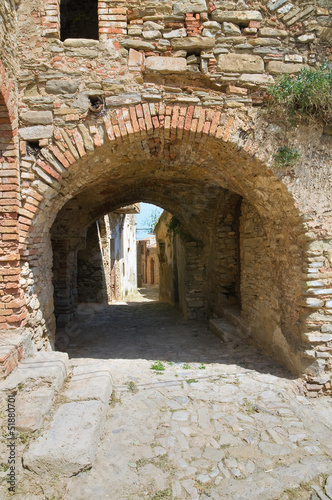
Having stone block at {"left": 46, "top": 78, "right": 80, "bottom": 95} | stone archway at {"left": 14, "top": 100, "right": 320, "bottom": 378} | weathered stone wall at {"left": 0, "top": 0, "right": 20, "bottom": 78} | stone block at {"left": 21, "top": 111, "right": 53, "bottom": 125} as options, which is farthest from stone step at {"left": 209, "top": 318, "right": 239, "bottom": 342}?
weathered stone wall at {"left": 0, "top": 0, "right": 20, "bottom": 78}

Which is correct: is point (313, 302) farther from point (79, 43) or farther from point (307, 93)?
point (79, 43)

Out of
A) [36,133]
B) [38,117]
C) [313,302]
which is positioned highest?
[38,117]

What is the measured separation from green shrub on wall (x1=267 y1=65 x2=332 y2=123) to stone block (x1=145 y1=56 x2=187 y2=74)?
99 centimetres

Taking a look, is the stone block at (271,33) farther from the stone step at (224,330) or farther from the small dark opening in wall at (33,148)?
the stone step at (224,330)

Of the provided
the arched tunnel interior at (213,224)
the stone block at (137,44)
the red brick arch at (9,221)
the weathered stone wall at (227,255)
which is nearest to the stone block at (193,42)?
the stone block at (137,44)

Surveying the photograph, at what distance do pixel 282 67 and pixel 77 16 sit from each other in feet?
11.0

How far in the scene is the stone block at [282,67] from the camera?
3.64 m

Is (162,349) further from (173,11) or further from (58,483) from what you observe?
(173,11)

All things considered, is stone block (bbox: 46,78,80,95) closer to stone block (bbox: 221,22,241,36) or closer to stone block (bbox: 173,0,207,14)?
stone block (bbox: 173,0,207,14)

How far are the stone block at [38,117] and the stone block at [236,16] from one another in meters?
2.10

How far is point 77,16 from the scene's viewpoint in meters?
5.02

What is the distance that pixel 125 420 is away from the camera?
9.70ft

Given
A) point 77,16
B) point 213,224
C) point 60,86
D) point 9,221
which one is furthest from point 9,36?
point 213,224

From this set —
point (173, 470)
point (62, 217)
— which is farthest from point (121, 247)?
point (173, 470)
